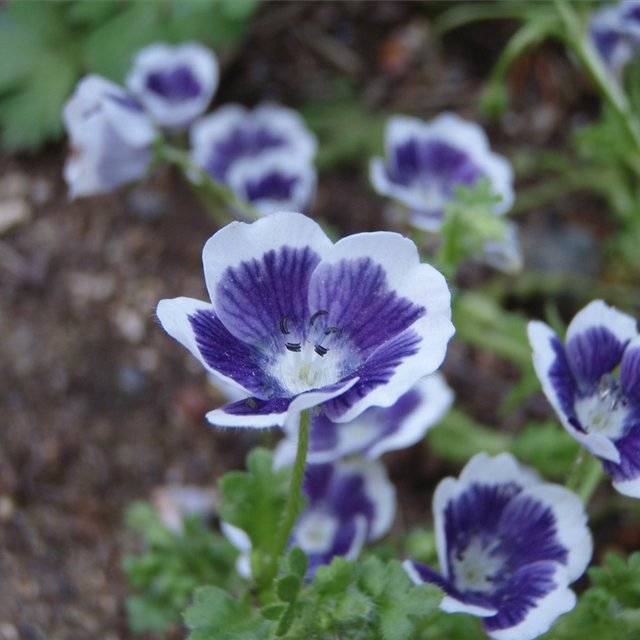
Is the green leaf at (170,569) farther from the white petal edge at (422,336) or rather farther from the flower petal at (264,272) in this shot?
the white petal edge at (422,336)

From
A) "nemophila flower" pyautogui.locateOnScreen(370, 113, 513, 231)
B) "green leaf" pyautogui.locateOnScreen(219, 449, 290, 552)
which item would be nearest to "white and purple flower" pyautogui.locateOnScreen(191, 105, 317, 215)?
"nemophila flower" pyautogui.locateOnScreen(370, 113, 513, 231)

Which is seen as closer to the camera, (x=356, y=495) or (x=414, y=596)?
(x=414, y=596)

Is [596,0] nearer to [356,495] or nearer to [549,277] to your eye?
[549,277]

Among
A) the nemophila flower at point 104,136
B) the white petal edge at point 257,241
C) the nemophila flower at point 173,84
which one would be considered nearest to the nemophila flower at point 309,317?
the white petal edge at point 257,241

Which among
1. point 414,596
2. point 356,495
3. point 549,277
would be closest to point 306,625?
point 414,596

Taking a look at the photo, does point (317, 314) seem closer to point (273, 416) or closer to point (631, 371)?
point (273, 416)

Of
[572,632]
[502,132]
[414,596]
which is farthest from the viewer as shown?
[502,132]
